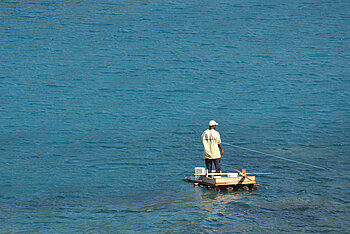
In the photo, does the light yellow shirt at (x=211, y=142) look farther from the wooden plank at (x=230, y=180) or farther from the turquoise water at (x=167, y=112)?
the turquoise water at (x=167, y=112)

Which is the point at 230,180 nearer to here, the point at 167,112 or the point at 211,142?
the point at 211,142

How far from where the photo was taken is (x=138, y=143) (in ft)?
82.7

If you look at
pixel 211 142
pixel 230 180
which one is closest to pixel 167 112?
pixel 211 142

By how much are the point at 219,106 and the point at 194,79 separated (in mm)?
6272

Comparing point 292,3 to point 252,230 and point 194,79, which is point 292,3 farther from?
point 252,230

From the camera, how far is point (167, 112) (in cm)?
3241

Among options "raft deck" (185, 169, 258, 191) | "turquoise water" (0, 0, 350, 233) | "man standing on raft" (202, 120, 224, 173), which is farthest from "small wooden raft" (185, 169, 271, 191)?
"man standing on raft" (202, 120, 224, 173)

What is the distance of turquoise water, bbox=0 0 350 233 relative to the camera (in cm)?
1555

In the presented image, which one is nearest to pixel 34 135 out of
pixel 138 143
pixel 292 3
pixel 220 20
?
pixel 138 143

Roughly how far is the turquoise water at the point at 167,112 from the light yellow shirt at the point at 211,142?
116 centimetres

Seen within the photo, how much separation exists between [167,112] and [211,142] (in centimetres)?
1518

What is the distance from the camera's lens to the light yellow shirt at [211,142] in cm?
1731

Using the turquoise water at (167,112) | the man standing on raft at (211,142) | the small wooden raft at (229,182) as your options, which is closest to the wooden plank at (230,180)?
the small wooden raft at (229,182)

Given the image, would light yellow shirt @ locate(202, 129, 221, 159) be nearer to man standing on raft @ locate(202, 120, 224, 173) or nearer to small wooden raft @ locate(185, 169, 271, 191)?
man standing on raft @ locate(202, 120, 224, 173)
